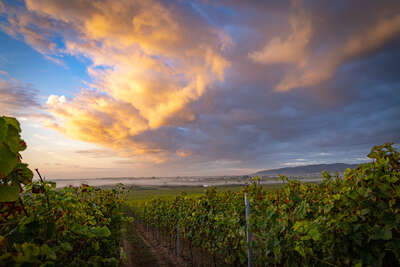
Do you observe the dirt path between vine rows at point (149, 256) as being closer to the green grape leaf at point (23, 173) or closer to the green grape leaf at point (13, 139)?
the green grape leaf at point (23, 173)

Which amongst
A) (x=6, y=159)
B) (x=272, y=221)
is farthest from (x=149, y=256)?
(x=6, y=159)

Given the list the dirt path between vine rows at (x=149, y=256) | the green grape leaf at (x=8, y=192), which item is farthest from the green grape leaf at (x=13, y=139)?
the dirt path between vine rows at (x=149, y=256)

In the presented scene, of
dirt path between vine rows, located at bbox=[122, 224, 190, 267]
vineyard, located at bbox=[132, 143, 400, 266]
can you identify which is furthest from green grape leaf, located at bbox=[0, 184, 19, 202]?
dirt path between vine rows, located at bbox=[122, 224, 190, 267]

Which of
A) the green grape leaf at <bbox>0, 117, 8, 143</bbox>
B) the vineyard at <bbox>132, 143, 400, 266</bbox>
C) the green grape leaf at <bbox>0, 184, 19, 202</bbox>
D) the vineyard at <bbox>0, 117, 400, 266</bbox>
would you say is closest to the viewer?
the green grape leaf at <bbox>0, 117, 8, 143</bbox>

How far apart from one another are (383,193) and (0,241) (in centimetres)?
340

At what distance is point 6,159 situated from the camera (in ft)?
3.52

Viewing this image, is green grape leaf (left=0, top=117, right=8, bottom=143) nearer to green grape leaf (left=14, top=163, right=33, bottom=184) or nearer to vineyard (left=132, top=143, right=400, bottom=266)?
green grape leaf (left=14, top=163, right=33, bottom=184)

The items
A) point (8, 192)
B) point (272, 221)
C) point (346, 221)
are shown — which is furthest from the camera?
point (272, 221)

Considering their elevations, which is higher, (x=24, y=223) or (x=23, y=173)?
(x=23, y=173)

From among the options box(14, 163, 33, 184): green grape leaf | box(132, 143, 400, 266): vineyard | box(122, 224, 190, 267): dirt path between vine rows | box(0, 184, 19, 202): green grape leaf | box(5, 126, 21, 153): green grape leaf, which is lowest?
box(122, 224, 190, 267): dirt path between vine rows

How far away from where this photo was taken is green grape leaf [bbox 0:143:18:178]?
1.05 metres

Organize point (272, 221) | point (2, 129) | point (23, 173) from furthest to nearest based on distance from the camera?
point (272, 221)
point (23, 173)
point (2, 129)

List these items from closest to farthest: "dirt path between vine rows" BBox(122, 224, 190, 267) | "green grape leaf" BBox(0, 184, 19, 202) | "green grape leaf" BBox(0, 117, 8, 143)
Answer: "green grape leaf" BBox(0, 117, 8, 143)
"green grape leaf" BBox(0, 184, 19, 202)
"dirt path between vine rows" BBox(122, 224, 190, 267)

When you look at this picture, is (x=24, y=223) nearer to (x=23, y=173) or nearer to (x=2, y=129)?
(x=23, y=173)
